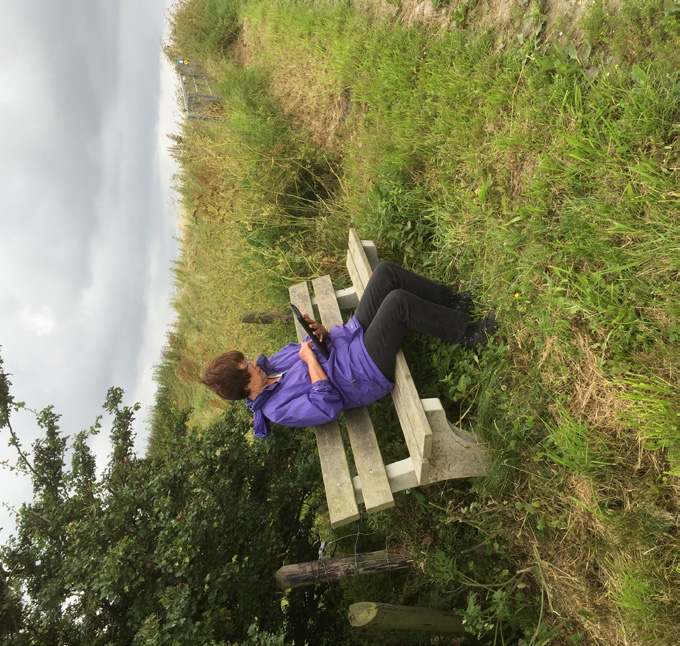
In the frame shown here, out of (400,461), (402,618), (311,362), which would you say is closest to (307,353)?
(311,362)

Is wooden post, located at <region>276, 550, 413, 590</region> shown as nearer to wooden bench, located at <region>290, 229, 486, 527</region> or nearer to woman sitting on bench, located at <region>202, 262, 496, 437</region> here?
wooden bench, located at <region>290, 229, 486, 527</region>

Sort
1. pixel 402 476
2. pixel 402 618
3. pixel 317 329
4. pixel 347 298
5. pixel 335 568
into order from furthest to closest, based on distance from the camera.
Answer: pixel 347 298
pixel 335 568
pixel 317 329
pixel 402 618
pixel 402 476

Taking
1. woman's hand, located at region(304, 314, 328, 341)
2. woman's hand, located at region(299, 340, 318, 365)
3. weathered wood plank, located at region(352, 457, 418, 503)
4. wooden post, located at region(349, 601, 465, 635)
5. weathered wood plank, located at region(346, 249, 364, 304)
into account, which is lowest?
wooden post, located at region(349, 601, 465, 635)

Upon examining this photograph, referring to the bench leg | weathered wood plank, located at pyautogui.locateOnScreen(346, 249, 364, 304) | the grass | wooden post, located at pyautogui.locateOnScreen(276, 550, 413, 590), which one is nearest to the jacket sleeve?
the bench leg

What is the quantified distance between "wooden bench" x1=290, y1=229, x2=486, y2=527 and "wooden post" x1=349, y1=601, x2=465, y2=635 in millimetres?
662

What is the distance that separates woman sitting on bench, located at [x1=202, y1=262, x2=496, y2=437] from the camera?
296 centimetres

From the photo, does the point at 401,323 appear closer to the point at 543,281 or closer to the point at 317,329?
the point at 317,329

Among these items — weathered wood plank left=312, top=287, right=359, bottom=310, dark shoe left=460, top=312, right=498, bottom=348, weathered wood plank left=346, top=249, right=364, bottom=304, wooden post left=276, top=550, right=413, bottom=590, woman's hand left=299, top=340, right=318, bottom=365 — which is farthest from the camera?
weathered wood plank left=312, top=287, right=359, bottom=310

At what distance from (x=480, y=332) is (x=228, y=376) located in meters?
1.75

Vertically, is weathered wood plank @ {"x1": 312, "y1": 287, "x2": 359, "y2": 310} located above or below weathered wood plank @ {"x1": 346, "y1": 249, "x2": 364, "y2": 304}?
below

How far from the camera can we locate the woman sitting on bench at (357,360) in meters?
2.96

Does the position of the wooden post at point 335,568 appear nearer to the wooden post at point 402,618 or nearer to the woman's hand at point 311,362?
the wooden post at point 402,618

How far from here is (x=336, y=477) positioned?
2.88 meters

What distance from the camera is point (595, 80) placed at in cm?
240
